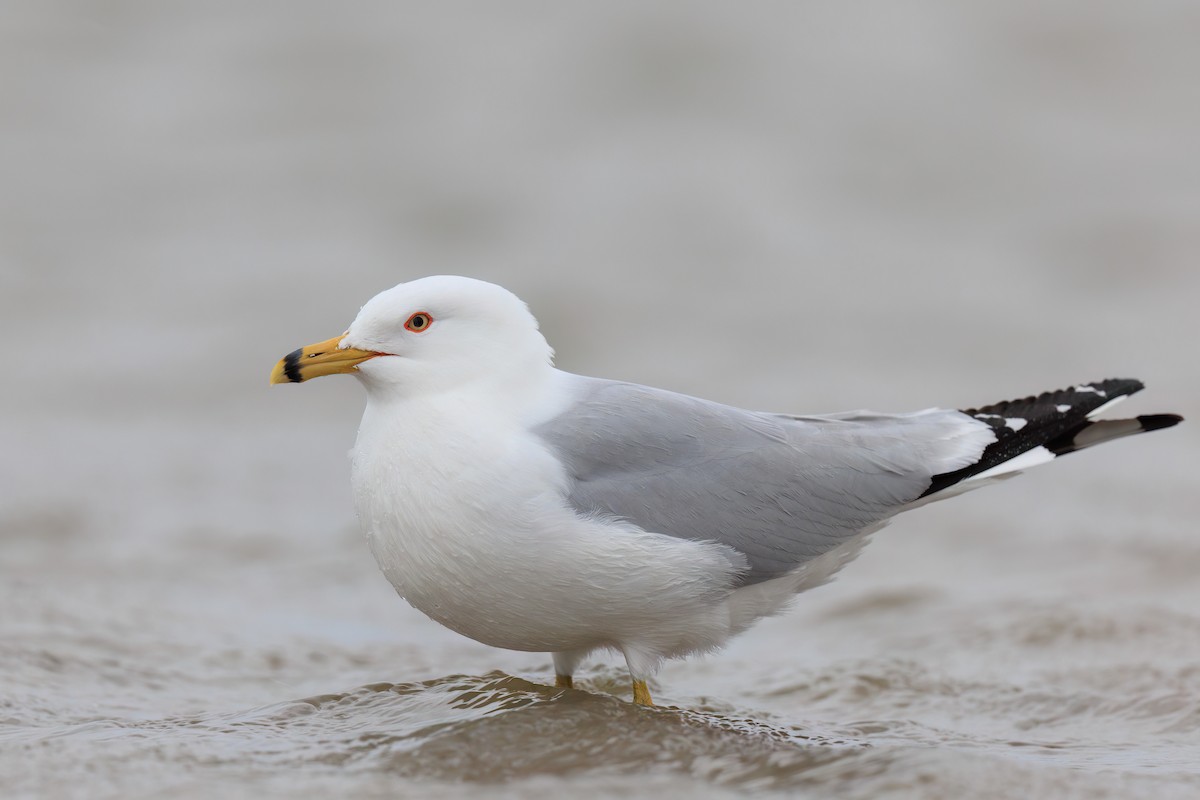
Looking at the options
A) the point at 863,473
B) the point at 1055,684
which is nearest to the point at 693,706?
the point at 863,473

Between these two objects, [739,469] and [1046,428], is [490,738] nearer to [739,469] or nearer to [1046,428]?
[739,469]

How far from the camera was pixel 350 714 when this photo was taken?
484 cm

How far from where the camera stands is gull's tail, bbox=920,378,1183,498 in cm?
512

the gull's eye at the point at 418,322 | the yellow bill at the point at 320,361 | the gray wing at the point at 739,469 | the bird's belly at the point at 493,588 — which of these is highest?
the gull's eye at the point at 418,322

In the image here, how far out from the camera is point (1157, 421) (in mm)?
5129

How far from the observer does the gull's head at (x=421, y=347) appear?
466 cm

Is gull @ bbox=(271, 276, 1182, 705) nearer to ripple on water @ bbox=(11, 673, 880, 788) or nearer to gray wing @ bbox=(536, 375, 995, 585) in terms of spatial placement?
gray wing @ bbox=(536, 375, 995, 585)

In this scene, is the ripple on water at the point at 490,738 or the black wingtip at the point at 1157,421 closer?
the ripple on water at the point at 490,738

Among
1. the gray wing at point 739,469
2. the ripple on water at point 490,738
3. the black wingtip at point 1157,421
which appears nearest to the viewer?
the ripple on water at point 490,738

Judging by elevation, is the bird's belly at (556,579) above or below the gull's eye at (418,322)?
below

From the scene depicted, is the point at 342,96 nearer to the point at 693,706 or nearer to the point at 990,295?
the point at 990,295

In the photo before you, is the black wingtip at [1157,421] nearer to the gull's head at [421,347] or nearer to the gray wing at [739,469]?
the gray wing at [739,469]

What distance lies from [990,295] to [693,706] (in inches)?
305

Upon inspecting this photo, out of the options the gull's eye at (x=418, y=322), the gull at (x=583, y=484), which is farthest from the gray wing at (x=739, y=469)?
the gull's eye at (x=418, y=322)
